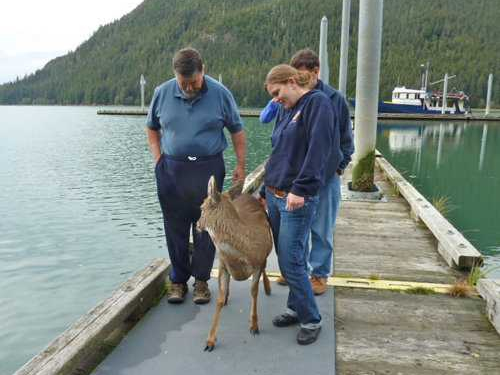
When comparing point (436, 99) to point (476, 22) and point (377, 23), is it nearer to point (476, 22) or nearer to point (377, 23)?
point (377, 23)

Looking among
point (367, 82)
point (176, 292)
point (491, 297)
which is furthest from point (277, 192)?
point (367, 82)

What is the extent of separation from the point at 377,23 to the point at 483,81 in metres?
112

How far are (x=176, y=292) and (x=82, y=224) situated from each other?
25.8ft

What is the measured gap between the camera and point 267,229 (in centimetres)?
345

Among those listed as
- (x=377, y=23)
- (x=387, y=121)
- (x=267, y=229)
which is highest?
(x=377, y=23)

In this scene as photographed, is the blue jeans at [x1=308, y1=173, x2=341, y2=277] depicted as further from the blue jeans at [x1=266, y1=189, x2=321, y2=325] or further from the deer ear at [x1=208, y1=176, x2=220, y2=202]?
the deer ear at [x1=208, y1=176, x2=220, y2=202]

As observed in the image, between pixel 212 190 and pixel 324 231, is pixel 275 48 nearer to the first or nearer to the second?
pixel 324 231

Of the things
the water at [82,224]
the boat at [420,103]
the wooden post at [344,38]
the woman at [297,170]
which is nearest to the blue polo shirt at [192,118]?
the woman at [297,170]

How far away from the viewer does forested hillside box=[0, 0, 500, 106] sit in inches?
4513

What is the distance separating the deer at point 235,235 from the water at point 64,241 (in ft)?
10.9

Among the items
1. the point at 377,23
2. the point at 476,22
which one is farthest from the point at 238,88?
the point at 377,23

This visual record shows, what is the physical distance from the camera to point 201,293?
13.1ft

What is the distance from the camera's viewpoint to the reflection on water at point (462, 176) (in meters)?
10.4

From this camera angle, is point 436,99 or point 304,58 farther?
point 436,99
